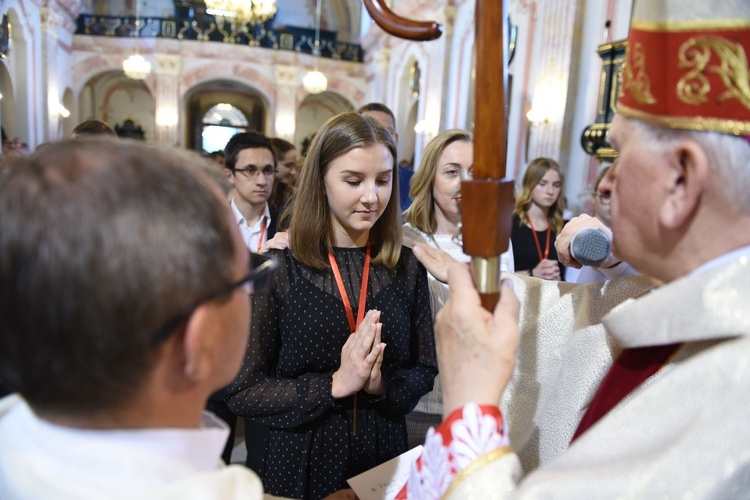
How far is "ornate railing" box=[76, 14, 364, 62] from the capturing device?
1822 cm

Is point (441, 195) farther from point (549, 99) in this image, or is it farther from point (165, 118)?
point (165, 118)

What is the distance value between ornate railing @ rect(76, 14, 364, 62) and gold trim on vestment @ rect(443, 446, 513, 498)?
19494 mm

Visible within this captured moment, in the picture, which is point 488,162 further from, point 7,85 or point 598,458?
point 7,85

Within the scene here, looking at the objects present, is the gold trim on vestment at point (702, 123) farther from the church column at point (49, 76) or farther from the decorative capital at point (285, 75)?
the decorative capital at point (285, 75)

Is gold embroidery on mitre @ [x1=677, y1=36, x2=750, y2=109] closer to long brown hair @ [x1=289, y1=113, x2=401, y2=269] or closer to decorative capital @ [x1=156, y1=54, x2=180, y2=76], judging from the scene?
long brown hair @ [x1=289, y1=113, x2=401, y2=269]

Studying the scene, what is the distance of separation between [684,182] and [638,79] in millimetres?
192

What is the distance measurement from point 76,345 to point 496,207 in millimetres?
625

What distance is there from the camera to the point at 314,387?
64.3 inches

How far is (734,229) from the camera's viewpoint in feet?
2.88

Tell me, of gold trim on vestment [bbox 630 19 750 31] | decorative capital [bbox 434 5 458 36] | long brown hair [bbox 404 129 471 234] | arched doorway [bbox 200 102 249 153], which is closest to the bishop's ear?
gold trim on vestment [bbox 630 19 750 31]

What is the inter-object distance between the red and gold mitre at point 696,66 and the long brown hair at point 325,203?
104cm

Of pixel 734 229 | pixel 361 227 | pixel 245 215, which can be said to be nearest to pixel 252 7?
pixel 245 215

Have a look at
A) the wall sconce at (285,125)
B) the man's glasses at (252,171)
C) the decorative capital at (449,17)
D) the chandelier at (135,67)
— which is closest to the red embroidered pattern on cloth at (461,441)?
the man's glasses at (252,171)

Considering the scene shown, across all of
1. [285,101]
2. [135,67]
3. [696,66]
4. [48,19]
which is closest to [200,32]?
[135,67]
